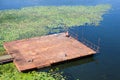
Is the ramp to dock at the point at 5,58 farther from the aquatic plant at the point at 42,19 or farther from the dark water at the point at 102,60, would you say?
the dark water at the point at 102,60

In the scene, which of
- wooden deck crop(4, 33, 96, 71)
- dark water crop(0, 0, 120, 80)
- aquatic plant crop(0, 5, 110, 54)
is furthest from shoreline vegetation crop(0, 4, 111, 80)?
dark water crop(0, 0, 120, 80)

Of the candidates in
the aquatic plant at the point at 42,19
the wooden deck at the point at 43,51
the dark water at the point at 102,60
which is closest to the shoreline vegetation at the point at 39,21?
the aquatic plant at the point at 42,19

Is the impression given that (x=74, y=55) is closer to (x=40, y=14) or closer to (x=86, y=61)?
(x=86, y=61)

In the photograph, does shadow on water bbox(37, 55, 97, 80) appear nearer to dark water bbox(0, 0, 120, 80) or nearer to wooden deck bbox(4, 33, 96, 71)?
dark water bbox(0, 0, 120, 80)

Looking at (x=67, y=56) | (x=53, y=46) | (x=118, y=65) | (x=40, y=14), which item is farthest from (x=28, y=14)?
(x=118, y=65)

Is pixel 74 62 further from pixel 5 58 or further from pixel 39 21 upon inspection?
pixel 39 21

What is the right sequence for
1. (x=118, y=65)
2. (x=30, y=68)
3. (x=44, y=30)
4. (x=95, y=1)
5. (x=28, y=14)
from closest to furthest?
(x=30, y=68) < (x=118, y=65) < (x=44, y=30) < (x=28, y=14) < (x=95, y=1)

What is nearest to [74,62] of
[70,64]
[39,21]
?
[70,64]
